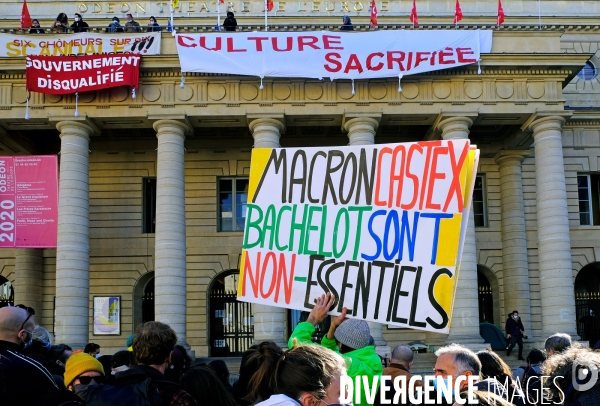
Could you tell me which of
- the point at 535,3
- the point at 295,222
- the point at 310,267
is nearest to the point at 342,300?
the point at 310,267

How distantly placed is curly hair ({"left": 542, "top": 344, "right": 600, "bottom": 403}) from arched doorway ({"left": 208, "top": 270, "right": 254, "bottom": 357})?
2547 centimetres

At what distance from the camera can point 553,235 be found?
26344 millimetres

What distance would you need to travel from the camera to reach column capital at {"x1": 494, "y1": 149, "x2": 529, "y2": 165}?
31250mm

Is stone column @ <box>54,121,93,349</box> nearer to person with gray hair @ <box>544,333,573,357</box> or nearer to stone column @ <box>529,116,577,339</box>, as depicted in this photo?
stone column @ <box>529,116,577,339</box>

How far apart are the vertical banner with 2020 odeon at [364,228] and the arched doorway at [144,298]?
24.0m

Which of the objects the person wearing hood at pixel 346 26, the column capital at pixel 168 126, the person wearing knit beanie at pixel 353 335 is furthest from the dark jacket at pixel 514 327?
the person wearing knit beanie at pixel 353 335

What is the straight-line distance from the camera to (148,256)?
30.9 meters

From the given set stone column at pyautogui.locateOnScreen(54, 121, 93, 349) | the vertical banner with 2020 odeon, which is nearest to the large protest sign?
stone column at pyautogui.locateOnScreen(54, 121, 93, 349)

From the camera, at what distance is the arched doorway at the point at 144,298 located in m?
30.8

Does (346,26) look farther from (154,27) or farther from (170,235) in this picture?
(170,235)

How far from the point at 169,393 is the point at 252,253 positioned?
285 cm

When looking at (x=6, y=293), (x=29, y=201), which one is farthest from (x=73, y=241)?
(x=6, y=293)

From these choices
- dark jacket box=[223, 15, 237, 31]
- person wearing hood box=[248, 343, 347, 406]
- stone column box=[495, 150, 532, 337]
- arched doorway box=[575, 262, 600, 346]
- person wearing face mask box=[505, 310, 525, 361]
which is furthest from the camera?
arched doorway box=[575, 262, 600, 346]

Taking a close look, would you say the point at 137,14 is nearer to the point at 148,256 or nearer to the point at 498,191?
the point at 148,256
